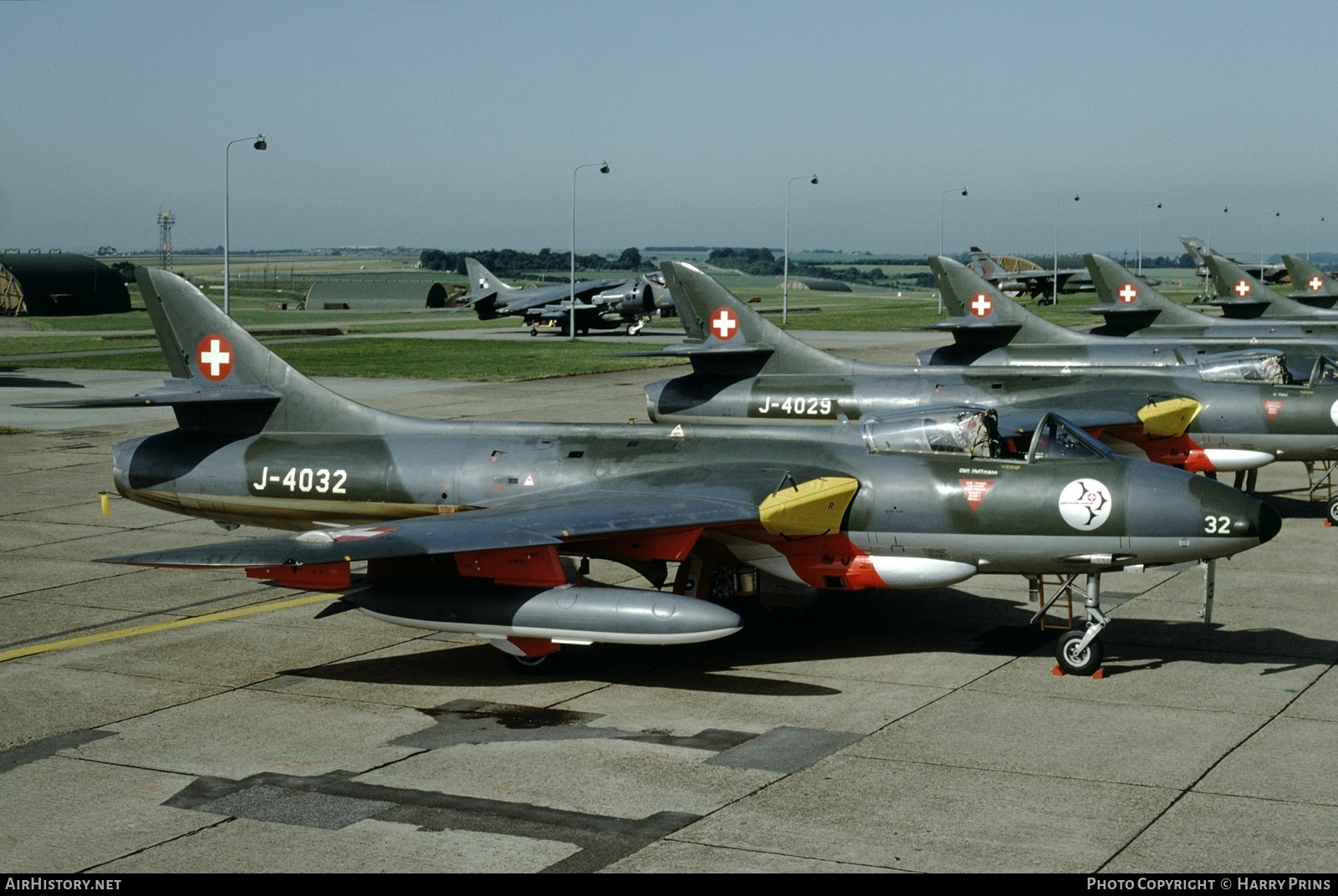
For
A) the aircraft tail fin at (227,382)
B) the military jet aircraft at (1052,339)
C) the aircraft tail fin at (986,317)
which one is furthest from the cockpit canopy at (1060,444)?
the aircraft tail fin at (986,317)

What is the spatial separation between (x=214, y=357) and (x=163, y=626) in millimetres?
3390

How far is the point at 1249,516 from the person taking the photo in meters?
12.7

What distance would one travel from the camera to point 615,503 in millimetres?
13859

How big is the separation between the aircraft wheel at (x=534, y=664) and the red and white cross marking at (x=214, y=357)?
18.7ft

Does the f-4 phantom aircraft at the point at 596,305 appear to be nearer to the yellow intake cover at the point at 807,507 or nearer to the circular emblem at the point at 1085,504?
the yellow intake cover at the point at 807,507

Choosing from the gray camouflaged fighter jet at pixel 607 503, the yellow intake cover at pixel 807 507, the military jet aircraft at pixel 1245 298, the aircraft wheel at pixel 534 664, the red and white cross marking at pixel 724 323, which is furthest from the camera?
the military jet aircraft at pixel 1245 298

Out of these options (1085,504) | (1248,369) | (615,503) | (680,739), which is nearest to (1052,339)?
(1248,369)

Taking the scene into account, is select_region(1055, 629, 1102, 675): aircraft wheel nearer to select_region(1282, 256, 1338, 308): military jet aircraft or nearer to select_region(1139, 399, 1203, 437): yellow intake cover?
select_region(1139, 399, 1203, 437): yellow intake cover

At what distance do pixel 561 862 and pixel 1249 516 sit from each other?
7.48 metres

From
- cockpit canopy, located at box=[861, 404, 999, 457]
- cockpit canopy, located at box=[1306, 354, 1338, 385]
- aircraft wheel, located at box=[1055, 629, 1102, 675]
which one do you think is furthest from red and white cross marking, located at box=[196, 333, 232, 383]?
cockpit canopy, located at box=[1306, 354, 1338, 385]

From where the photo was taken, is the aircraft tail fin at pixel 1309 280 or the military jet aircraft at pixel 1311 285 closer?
the military jet aircraft at pixel 1311 285

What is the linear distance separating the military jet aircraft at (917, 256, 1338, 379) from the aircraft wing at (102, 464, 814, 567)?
1501cm

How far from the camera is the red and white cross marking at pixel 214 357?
54.8 ft
